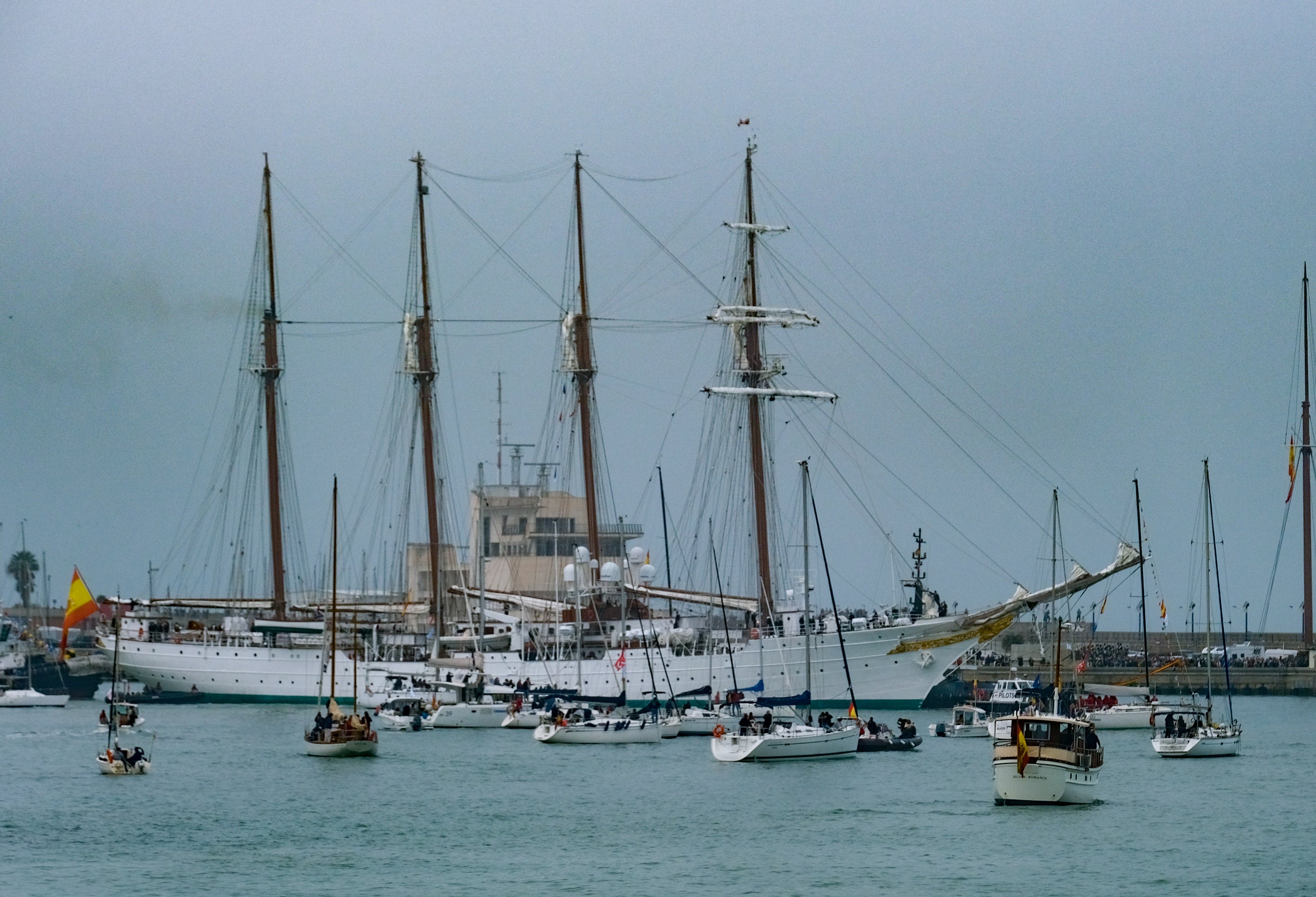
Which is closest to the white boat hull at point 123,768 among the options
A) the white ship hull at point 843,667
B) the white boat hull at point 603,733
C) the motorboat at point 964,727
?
the white boat hull at point 603,733

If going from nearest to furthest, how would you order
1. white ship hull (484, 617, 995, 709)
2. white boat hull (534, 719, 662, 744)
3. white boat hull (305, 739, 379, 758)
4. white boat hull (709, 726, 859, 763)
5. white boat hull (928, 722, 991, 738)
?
white boat hull (709, 726, 859, 763)
white boat hull (305, 739, 379, 758)
white boat hull (534, 719, 662, 744)
white boat hull (928, 722, 991, 738)
white ship hull (484, 617, 995, 709)

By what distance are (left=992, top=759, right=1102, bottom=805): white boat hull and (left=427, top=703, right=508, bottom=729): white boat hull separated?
48.8m

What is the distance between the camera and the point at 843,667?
377 feet

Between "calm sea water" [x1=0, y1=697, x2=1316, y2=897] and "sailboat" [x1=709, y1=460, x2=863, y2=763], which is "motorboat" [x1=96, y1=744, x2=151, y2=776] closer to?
"calm sea water" [x1=0, y1=697, x2=1316, y2=897]

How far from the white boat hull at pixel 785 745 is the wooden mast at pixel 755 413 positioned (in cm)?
3393

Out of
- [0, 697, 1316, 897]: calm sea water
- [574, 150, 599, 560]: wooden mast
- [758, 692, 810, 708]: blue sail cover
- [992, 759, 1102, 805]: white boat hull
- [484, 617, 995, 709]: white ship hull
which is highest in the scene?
[574, 150, 599, 560]: wooden mast

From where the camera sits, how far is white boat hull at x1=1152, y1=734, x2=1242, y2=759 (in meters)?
84.0

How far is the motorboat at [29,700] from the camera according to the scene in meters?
133

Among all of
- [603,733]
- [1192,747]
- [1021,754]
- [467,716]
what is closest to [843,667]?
[467,716]

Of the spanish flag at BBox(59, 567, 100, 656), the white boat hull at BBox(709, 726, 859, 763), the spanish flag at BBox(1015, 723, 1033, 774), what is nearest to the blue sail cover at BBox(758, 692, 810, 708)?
the white boat hull at BBox(709, 726, 859, 763)

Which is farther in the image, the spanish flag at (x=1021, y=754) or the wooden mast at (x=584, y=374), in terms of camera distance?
the wooden mast at (x=584, y=374)

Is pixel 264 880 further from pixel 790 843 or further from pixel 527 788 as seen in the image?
pixel 527 788

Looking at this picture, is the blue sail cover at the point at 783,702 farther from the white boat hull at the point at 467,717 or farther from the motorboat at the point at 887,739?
the white boat hull at the point at 467,717

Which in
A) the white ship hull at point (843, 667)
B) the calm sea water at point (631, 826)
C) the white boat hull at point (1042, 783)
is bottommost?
the calm sea water at point (631, 826)
